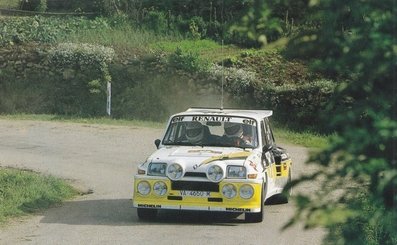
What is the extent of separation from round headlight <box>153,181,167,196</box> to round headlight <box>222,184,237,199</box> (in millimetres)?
834

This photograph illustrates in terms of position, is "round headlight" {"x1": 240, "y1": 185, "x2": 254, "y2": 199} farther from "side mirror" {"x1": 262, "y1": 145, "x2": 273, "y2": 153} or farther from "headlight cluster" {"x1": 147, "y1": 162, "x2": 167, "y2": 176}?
"side mirror" {"x1": 262, "y1": 145, "x2": 273, "y2": 153}

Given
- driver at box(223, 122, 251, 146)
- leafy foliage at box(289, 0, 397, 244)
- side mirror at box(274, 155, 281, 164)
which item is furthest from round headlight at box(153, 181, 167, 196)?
leafy foliage at box(289, 0, 397, 244)

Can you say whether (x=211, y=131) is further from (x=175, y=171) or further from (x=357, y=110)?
(x=357, y=110)

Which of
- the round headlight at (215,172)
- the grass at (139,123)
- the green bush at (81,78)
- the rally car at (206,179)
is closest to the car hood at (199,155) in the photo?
the rally car at (206,179)

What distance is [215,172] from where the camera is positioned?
41.5ft

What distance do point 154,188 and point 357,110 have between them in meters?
8.99

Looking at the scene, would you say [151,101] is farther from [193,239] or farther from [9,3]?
[193,239]

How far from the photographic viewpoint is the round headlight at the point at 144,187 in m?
12.8

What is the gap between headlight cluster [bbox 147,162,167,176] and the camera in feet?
42.1

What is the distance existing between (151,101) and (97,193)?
39.1 ft

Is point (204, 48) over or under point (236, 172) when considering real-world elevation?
over

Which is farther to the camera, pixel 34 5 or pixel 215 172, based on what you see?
pixel 34 5

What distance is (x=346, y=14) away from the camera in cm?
407

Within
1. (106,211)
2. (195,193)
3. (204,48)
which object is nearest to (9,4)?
(204,48)
